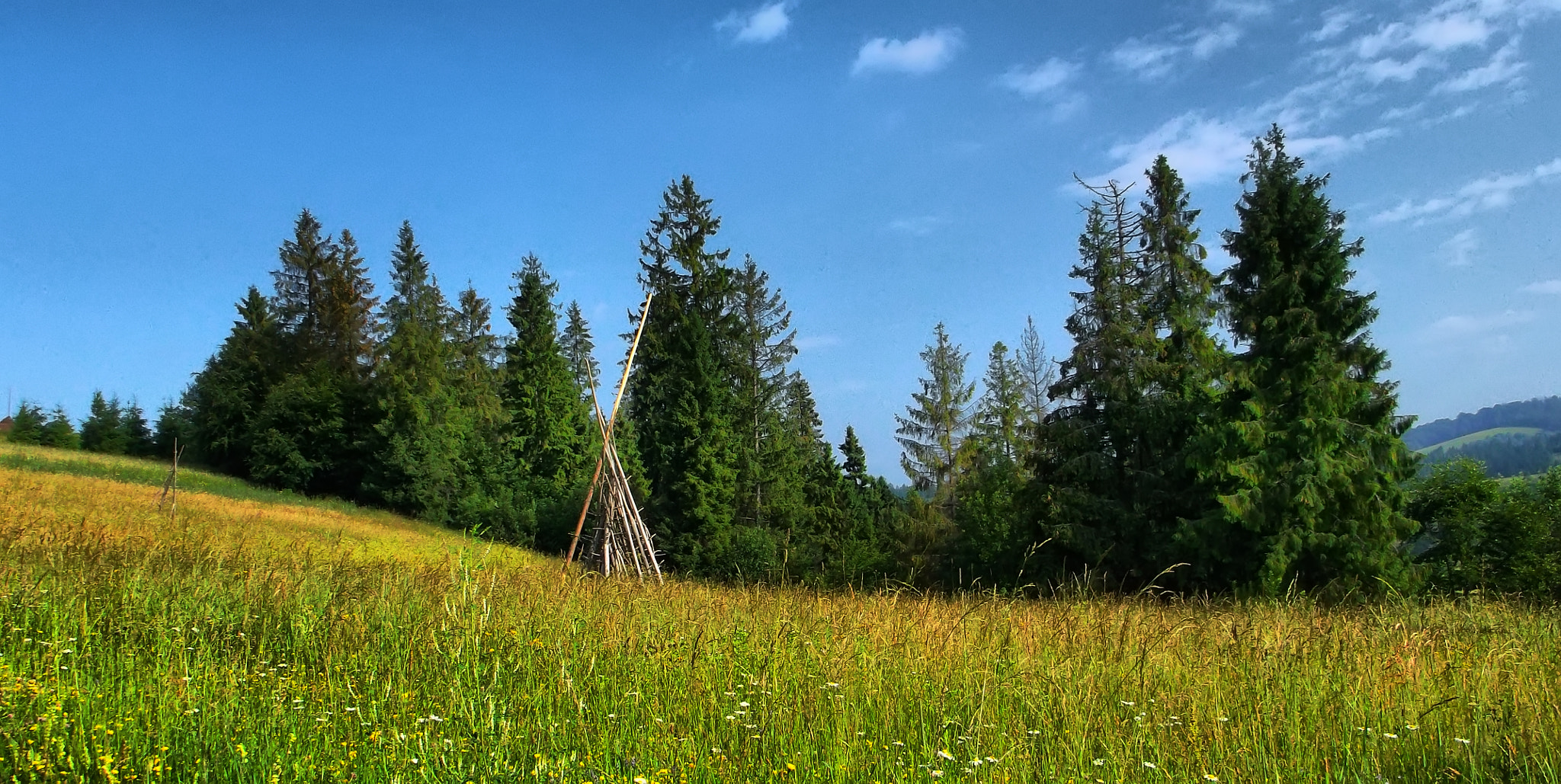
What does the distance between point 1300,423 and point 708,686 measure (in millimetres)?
20919

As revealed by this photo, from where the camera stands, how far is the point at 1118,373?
24.4 metres

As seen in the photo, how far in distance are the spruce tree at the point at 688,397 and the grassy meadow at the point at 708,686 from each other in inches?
1080

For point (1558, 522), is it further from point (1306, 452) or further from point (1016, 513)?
point (1016, 513)

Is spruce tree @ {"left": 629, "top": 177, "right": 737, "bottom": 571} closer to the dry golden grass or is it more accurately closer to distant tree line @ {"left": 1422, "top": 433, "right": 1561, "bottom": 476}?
the dry golden grass

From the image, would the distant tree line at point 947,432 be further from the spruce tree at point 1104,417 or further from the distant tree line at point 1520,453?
the distant tree line at point 1520,453

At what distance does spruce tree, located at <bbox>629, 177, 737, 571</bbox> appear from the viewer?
112 feet

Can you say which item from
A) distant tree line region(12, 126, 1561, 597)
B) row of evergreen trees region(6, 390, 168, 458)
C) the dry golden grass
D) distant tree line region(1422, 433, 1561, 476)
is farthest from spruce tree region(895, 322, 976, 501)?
distant tree line region(1422, 433, 1561, 476)

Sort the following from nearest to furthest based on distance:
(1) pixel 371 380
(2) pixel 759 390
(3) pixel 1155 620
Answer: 1. (3) pixel 1155 620
2. (2) pixel 759 390
3. (1) pixel 371 380

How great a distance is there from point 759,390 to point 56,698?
1396 inches

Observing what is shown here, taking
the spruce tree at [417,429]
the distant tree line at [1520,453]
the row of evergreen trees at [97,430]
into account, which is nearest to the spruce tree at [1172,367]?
the spruce tree at [417,429]

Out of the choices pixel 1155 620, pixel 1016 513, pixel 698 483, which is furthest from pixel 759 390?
pixel 1155 620

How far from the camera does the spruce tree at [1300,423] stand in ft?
66.5

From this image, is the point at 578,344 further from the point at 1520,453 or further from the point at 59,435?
the point at 1520,453

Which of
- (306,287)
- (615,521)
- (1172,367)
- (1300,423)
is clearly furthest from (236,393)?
(1300,423)
